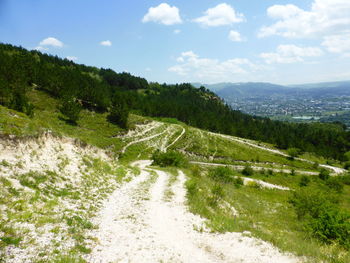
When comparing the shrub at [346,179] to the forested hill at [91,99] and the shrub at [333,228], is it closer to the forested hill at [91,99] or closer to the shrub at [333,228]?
the forested hill at [91,99]

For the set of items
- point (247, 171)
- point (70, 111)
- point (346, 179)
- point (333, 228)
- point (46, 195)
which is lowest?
point (346, 179)

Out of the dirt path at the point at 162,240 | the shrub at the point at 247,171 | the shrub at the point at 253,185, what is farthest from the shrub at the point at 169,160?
the dirt path at the point at 162,240

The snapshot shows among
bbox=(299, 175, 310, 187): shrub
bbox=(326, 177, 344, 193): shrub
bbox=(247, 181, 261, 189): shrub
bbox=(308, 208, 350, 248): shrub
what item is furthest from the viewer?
bbox=(299, 175, 310, 187): shrub

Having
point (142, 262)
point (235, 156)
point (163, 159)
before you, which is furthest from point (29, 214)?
point (235, 156)

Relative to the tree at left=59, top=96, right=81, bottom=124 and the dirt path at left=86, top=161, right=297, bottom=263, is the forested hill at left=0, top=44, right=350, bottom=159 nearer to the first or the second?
the tree at left=59, top=96, right=81, bottom=124

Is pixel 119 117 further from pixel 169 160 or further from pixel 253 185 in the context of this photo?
pixel 253 185

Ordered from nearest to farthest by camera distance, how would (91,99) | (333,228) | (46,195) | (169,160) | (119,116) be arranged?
(46,195)
(333,228)
(169,160)
(119,116)
(91,99)

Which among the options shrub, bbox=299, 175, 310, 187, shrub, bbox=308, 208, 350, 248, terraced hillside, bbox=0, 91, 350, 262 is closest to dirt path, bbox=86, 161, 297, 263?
terraced hillside, bbox=0, 91, 350, 262

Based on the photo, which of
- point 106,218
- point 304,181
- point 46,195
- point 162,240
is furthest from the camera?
point 304,181

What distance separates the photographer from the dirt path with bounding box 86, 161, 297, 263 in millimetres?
11336

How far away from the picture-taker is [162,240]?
13.3 meters

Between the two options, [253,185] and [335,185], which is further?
[335,185]

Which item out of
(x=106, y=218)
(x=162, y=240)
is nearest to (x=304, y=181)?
(x=162, y=240)

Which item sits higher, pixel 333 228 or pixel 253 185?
pixel 333 228
